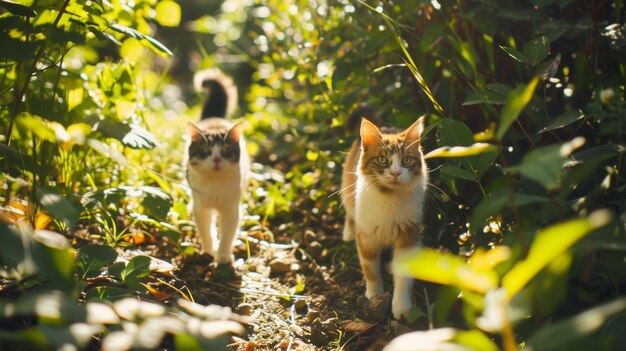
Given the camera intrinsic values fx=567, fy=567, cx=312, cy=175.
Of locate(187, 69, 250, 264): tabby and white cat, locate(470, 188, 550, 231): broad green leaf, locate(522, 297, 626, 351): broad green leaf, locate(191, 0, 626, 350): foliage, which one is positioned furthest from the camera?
locate(187, 69, 250, 264): tabby and white cat

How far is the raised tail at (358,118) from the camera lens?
3107 mm

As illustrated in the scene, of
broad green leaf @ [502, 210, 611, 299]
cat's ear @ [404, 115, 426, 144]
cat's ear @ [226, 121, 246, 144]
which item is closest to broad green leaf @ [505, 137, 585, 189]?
broad green leaf @ [502, 210, 611, 299]

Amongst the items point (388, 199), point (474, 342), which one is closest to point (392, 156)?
point (388, 199)

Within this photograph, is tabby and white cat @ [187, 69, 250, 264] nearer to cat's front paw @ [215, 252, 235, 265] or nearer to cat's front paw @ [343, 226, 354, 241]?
cat's front paw @ [215, 252, 235, 265]

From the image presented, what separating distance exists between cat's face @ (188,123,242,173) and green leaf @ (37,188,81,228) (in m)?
1.51

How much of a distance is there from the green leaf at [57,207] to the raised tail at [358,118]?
1.93 metres

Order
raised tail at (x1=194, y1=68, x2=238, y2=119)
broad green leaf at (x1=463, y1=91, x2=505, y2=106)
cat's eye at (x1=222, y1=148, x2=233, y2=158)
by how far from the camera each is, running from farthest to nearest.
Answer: raised tail at (x1=194, y1=68, x2=238, y2=119) → cat's eye at (x1=222, y1=148, x2=233, y2=158) → broad green leaf at (x1=463, y1=91, x2=505, y2=106)

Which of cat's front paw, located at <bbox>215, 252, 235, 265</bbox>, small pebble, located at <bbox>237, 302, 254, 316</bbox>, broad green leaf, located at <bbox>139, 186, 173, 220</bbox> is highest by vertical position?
broad green leaf, located at <bbox>139, 186, 173, 220</bbox>

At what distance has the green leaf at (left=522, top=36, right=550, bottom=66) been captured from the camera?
1.99m

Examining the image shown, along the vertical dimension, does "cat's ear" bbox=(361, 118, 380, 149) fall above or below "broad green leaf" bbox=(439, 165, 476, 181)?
above

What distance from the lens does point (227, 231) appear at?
286 centimetres

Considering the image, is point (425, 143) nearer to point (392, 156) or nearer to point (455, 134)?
point (392, 156)

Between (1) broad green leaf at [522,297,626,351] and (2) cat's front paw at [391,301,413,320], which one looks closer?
(1) broad green leaf at [522,297,626,351]

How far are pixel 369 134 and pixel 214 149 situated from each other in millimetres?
884
